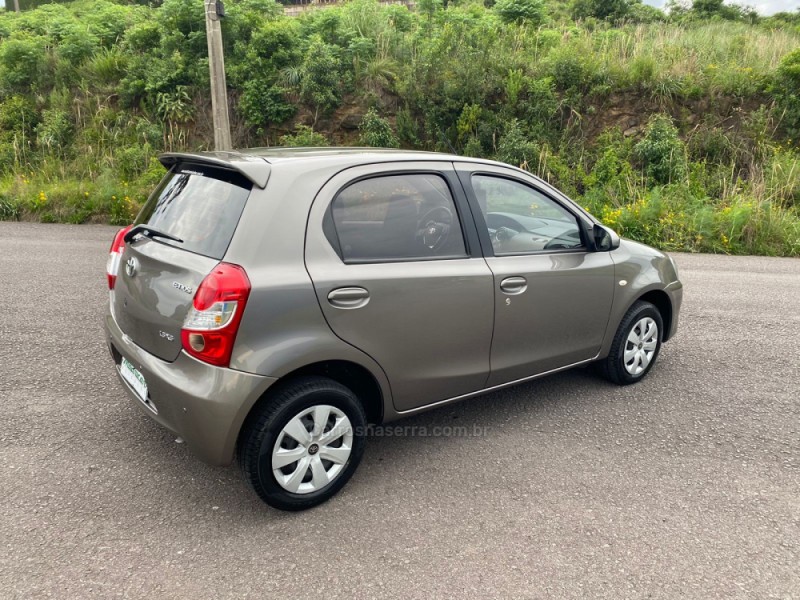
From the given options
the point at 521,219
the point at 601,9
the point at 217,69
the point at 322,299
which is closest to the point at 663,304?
the point at 521,219

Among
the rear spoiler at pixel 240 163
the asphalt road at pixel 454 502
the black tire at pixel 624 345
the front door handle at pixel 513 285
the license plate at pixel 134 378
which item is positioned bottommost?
the asphalt road at pixel 454 502

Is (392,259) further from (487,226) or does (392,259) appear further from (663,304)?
(663,304)

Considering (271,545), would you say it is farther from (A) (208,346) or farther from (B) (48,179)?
(B) (48,179)

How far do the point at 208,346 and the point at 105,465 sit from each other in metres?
1.15

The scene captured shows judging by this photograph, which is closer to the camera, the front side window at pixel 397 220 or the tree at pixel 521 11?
the front side window at pixel 397 220

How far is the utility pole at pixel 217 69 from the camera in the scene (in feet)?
33.1

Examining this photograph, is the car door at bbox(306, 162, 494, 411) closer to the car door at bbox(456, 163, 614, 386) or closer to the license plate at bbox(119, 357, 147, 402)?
the car door at bbox(456, 163, 614, 386)

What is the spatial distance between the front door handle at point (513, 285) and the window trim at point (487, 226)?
15 cm

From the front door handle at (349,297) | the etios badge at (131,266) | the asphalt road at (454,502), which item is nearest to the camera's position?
the asphalt road at (454,502)

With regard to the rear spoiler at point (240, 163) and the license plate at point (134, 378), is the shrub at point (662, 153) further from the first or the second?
the license plate at point (134, 378)

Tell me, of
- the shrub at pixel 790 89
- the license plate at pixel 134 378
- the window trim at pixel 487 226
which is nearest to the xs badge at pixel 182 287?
the license plate at pixel 134 378

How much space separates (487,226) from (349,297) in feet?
3.52

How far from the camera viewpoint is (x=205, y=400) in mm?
2684

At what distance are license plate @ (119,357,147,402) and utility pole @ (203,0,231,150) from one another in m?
8.55
